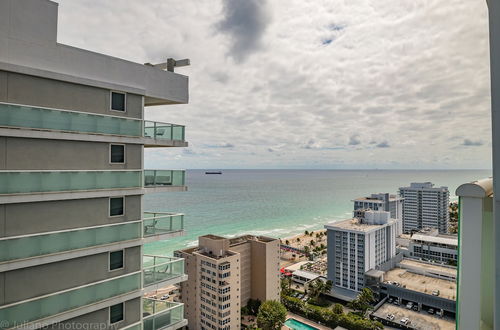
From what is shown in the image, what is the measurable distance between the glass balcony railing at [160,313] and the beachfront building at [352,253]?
34263 mm

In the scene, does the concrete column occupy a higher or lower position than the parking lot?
higher

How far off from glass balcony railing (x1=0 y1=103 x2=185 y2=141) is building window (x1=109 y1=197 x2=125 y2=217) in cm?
151

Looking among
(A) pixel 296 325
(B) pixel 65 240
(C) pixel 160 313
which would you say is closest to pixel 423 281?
(A) pixel 296 325

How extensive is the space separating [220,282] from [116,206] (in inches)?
830

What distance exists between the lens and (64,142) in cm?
614

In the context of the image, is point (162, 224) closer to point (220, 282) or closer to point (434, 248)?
point (220, 282)

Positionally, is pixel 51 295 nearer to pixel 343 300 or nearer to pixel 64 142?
pixel 64 142

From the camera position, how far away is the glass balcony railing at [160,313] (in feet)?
24.7

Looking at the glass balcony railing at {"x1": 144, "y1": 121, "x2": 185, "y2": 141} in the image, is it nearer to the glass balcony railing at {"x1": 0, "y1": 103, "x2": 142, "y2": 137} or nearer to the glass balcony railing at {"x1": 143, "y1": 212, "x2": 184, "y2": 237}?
the glass balcony railing at {"x1": 0, "y1": 103, "x2": 142, "y2": 137}

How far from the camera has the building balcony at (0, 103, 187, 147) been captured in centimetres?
546

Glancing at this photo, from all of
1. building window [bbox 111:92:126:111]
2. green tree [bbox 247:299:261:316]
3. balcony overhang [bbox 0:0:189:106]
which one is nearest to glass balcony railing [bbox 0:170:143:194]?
building window [bbox 111:92:126:111]

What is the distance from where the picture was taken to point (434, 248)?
156 ft

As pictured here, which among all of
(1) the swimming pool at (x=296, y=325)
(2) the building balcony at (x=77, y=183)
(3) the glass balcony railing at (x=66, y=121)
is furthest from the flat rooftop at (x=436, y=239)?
(3) the glass balcony railing at (x=66, y=121)

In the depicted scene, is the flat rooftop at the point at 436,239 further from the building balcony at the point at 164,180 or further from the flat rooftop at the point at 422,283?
the building balcony at the point at 164,180
